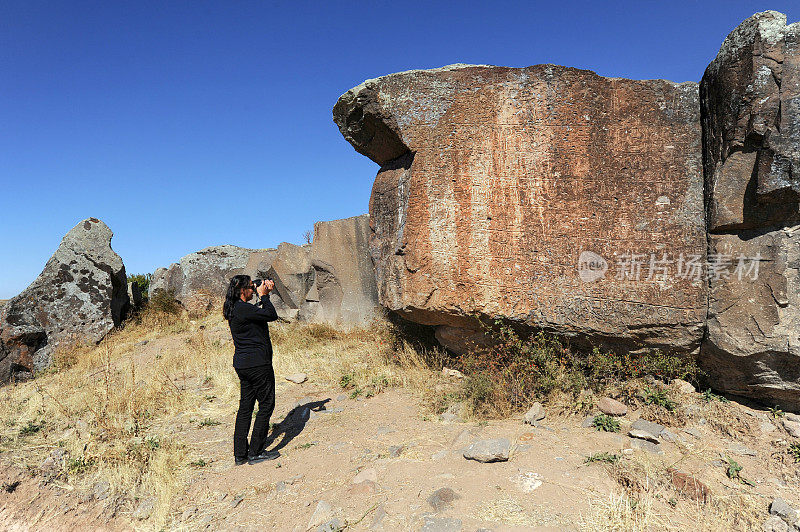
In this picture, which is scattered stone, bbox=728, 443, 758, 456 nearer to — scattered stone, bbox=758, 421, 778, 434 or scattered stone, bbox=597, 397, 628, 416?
scattered stone, bbox=758, 421, 778, 434

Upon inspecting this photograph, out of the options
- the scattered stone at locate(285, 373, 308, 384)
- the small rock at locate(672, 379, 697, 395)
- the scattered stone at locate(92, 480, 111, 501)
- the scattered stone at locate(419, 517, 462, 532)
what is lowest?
the scattered stone at locate(92, 480, 111, 501)

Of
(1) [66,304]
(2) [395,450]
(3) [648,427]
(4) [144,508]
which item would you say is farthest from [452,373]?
(1) [66,304]

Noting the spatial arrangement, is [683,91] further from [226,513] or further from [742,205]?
[226,513]

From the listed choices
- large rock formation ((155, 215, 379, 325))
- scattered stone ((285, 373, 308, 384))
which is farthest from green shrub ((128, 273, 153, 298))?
scattered stone ((285, 373, 308, 384))

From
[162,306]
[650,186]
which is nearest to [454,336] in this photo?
[650,186]

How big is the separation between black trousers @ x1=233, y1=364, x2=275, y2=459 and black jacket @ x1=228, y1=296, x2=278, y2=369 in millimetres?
69

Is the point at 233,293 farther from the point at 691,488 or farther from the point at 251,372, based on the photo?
the point at 691,488

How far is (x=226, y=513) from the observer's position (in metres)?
3.15

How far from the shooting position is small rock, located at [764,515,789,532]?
266 cm

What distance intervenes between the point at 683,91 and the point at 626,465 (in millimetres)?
3290

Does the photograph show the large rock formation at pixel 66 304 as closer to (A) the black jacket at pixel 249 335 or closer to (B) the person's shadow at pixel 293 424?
(B) the person's shadow at pixel 293 424

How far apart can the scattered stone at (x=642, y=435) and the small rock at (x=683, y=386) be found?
0.79 meters

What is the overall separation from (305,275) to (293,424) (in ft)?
15.9

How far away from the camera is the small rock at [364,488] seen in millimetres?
3054
